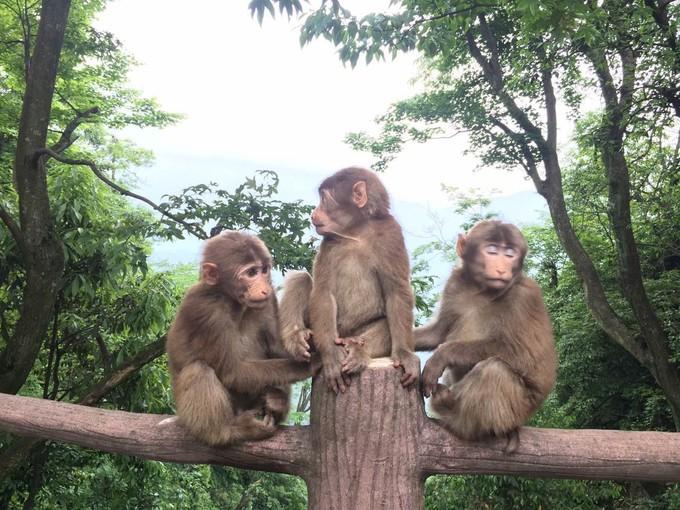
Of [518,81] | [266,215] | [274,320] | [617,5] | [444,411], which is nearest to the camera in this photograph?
[444,411]

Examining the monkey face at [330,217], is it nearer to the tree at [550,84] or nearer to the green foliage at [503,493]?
the tree at [550,84]

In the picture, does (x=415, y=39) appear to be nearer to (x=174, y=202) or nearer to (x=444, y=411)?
(x=174, y=202)

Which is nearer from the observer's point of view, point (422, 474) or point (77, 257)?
point (422, 474)

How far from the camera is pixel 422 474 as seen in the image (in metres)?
2.58

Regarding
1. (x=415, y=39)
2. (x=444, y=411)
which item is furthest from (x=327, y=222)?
(x=415, y=39)

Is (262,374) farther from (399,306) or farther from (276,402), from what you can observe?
(399,306)

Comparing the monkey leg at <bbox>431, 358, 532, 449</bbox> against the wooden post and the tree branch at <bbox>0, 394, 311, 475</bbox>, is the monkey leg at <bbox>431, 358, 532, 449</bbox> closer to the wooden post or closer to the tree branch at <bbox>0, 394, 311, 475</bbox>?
the wooden post

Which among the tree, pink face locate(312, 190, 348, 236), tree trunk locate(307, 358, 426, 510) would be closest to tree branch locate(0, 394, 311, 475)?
tree trunk locate(307, 358, 426, 510)

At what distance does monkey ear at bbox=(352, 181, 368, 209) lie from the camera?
2.82m

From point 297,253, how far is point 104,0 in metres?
8.26

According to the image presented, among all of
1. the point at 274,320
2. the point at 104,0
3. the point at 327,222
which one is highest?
the point at 104,0

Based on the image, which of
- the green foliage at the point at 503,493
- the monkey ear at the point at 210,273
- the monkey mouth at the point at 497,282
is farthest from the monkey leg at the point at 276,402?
the green foliage at the point at 503,493

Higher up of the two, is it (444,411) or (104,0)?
(104,0)

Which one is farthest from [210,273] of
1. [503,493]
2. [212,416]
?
[503,493]
